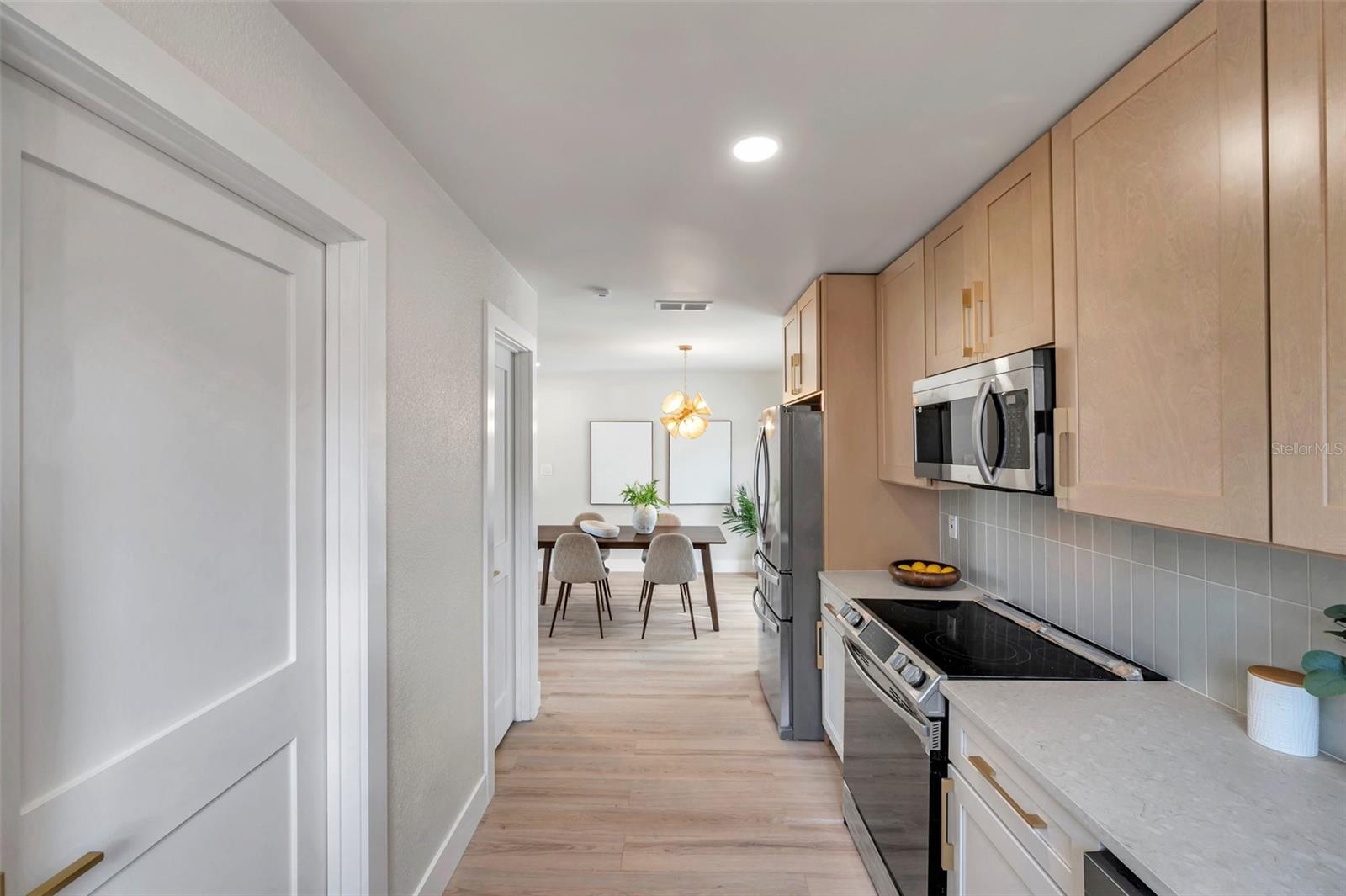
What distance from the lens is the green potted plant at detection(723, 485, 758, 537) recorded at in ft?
22.5

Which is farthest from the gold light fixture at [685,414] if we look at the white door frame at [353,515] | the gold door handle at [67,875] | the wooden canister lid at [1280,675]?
the gold door handle at [67,875]

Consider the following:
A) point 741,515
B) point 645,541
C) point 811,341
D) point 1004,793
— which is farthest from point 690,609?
point 1004,793

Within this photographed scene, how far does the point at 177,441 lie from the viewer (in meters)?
1.04

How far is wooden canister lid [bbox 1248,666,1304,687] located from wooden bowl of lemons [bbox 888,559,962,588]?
1247mm

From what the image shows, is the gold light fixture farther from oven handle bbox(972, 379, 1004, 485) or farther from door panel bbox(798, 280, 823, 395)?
oven handle bbox(972, 379, 1004, 485)

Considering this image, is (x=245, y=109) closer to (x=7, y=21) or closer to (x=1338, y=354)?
(x=7, y=21)

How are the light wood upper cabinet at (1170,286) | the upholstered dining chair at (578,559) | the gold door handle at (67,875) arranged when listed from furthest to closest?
1. the upholstered dining chair at (578,559)
2. the light wood upper cabinet at (1170,286)
3. the gold door handle at (67,875)

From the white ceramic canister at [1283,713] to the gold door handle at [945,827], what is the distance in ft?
2.12

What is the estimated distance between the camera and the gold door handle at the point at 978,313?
1.94m

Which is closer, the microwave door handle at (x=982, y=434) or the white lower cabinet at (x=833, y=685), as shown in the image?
the microwave door handle at (x=982, y=434)

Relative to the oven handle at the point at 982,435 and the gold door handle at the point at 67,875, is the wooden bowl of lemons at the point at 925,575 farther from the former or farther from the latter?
the gold door handle at the point at 67,875

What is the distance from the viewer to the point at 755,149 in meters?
1.68

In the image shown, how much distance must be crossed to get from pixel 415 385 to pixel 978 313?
1.79 m

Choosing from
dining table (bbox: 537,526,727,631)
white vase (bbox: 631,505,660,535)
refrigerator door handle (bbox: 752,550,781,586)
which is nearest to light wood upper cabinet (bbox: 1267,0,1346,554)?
refrigerator door handle (bbox: 752,550,781,586)
